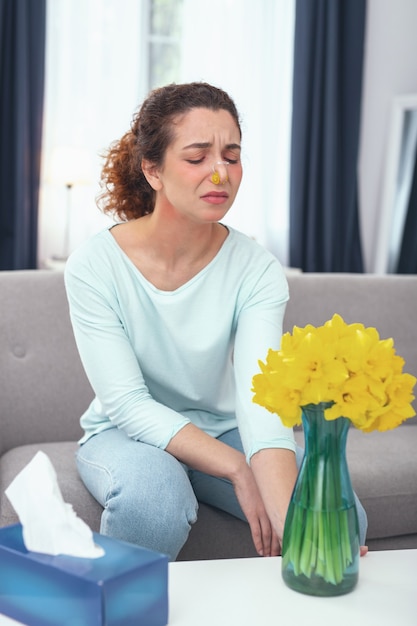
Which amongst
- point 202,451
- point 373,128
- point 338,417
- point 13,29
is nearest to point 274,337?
point 202,451

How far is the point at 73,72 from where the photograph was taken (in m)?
4.39

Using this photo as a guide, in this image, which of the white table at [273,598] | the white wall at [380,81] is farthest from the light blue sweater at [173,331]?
the white wall at [380,81]

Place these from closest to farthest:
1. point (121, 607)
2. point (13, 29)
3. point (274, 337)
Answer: point (121, 607) < point (274, 337) < point (13, 29)

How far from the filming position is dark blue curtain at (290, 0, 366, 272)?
4.77 meters

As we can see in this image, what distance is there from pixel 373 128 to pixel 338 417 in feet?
14.0

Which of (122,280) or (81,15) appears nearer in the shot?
(122,280)

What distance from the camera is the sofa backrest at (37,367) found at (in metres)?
2.05

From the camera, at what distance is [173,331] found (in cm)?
174

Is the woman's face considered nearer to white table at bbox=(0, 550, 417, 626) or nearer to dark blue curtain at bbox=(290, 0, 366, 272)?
white table at bbox=(0, 550, 417, 626)

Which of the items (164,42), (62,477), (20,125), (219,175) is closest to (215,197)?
(219,175)

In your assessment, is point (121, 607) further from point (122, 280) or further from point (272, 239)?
point (272, 239)

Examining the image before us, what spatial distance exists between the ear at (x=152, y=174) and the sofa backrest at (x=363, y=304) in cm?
68

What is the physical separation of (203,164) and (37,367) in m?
0.72

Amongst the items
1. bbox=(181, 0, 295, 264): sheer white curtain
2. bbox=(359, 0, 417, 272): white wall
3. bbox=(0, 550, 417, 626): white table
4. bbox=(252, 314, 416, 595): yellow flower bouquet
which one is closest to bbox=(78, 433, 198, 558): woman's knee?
bbox=(0, 550, 417, 626): white table
